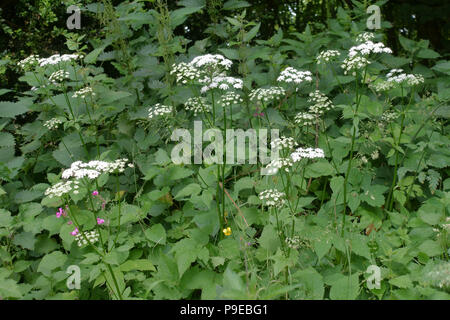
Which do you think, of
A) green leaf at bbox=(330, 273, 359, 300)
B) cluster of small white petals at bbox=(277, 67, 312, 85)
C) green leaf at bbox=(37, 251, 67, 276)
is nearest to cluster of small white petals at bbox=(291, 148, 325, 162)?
cluster of small white petals at bbox=(277, 67, 312, 85)

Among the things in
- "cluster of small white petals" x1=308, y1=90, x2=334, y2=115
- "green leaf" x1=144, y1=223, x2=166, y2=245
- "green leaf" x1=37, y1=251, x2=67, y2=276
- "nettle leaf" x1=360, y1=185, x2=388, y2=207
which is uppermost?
"cluster of small white petals" x1=308, y1=90, x2=334, y2=115

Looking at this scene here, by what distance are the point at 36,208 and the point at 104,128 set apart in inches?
48.7

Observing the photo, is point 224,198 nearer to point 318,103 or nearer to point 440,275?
point 318,103

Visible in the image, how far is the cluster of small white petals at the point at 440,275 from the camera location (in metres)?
1.96

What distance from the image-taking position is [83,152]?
136 inches

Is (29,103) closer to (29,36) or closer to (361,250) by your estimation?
(29,36)

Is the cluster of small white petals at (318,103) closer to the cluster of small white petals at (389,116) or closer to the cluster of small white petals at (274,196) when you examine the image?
the cluster of small white petals at (389,116)

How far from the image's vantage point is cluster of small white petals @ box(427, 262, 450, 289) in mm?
1958

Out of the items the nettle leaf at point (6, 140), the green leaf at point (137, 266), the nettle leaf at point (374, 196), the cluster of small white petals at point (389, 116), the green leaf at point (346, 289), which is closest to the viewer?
the green leaf at point (346, 289)

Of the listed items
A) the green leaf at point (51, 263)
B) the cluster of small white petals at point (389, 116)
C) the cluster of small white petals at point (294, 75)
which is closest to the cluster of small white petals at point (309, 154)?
the cluster of small white petals at point (294, 75)

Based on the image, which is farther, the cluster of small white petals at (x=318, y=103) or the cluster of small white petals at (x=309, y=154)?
the cluster of small white petals at (x=318, y=103)

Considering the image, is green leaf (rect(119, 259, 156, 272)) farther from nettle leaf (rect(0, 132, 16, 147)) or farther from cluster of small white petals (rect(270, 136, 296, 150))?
nettle leaf (rect(0, 132, 16, 147))

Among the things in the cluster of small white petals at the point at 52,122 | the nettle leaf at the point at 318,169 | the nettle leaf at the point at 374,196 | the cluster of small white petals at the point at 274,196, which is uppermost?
the cluster of small white petals at the point at 52,122

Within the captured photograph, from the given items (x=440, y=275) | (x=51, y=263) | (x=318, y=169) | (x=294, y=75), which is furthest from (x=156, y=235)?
(x=440, y=275)
